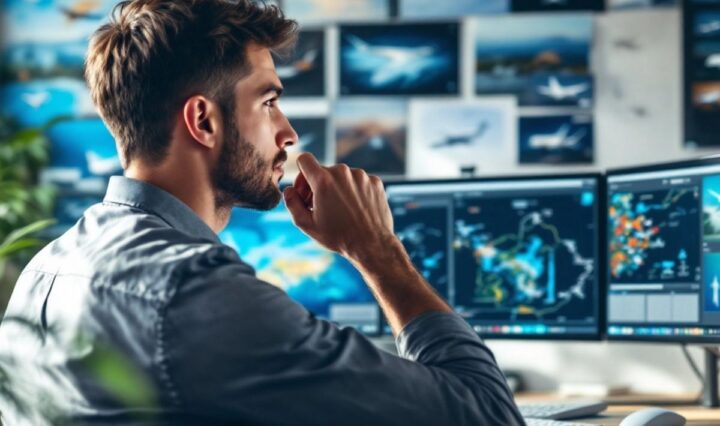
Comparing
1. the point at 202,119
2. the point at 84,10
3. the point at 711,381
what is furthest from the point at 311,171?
the point at 84,10

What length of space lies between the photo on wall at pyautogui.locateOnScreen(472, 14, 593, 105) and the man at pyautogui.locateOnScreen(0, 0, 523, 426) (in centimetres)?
114

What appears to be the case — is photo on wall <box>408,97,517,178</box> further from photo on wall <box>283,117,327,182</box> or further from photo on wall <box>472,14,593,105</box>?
photo on wall <box>283,117,327,182</box>

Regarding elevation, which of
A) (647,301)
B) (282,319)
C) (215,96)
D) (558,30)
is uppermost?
(558,30)

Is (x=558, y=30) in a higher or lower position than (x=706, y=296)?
higher

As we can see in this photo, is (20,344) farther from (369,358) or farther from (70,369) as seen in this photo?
(369,358)

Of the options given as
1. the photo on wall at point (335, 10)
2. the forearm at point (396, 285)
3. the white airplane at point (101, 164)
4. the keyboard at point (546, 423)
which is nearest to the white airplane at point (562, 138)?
the photo on wall at point (335, 10)

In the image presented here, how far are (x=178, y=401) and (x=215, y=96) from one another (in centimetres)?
44

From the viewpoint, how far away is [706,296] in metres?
1.91

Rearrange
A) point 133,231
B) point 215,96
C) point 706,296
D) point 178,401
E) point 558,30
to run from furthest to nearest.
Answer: point 558,30
point 706,296
point 215,96
point 133,231
point 178,401

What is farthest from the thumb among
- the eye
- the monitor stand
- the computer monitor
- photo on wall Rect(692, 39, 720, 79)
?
photo on wall Rect(692, 39, 720, 79)

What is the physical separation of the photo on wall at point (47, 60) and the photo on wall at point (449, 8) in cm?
76

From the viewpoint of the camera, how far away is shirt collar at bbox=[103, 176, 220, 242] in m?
1.24

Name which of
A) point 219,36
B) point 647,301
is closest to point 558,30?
point 647,301

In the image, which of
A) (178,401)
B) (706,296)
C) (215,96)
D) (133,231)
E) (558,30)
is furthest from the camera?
(558,30)
